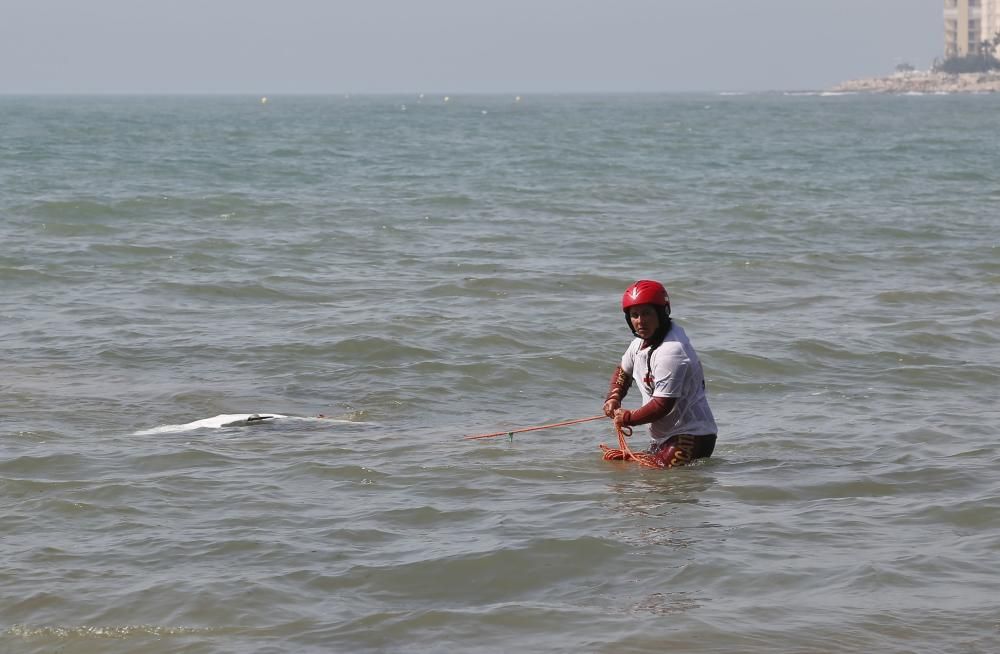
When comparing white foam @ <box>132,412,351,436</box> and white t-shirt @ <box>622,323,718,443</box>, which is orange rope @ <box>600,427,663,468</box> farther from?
white foam @ <box>132,412,351,436</box>

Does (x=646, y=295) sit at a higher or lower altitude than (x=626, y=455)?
higher

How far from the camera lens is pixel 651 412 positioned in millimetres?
7945

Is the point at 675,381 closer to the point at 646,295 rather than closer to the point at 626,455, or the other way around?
the point at 646,295

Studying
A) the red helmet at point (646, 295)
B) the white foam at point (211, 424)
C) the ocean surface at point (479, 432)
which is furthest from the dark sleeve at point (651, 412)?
the white foam at point (211, 424)

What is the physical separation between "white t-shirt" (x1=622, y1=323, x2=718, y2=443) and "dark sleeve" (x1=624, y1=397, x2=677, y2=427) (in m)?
0.04

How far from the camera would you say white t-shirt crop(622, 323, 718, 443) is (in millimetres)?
7910

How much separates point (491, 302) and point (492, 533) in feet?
26.3

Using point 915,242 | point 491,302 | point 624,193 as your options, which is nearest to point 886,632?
point 491,302

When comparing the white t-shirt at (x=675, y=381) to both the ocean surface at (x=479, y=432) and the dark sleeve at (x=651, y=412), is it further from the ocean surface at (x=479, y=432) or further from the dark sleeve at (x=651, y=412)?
the ocean surface at (x=479, y=432)

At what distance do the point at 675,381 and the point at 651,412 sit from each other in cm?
22

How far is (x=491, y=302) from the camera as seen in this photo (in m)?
15.1

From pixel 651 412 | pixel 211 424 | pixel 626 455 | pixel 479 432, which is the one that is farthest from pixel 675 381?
pixel 211 424

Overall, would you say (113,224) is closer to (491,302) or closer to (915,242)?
(491,302)

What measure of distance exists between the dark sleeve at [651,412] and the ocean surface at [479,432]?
1.33 ft
